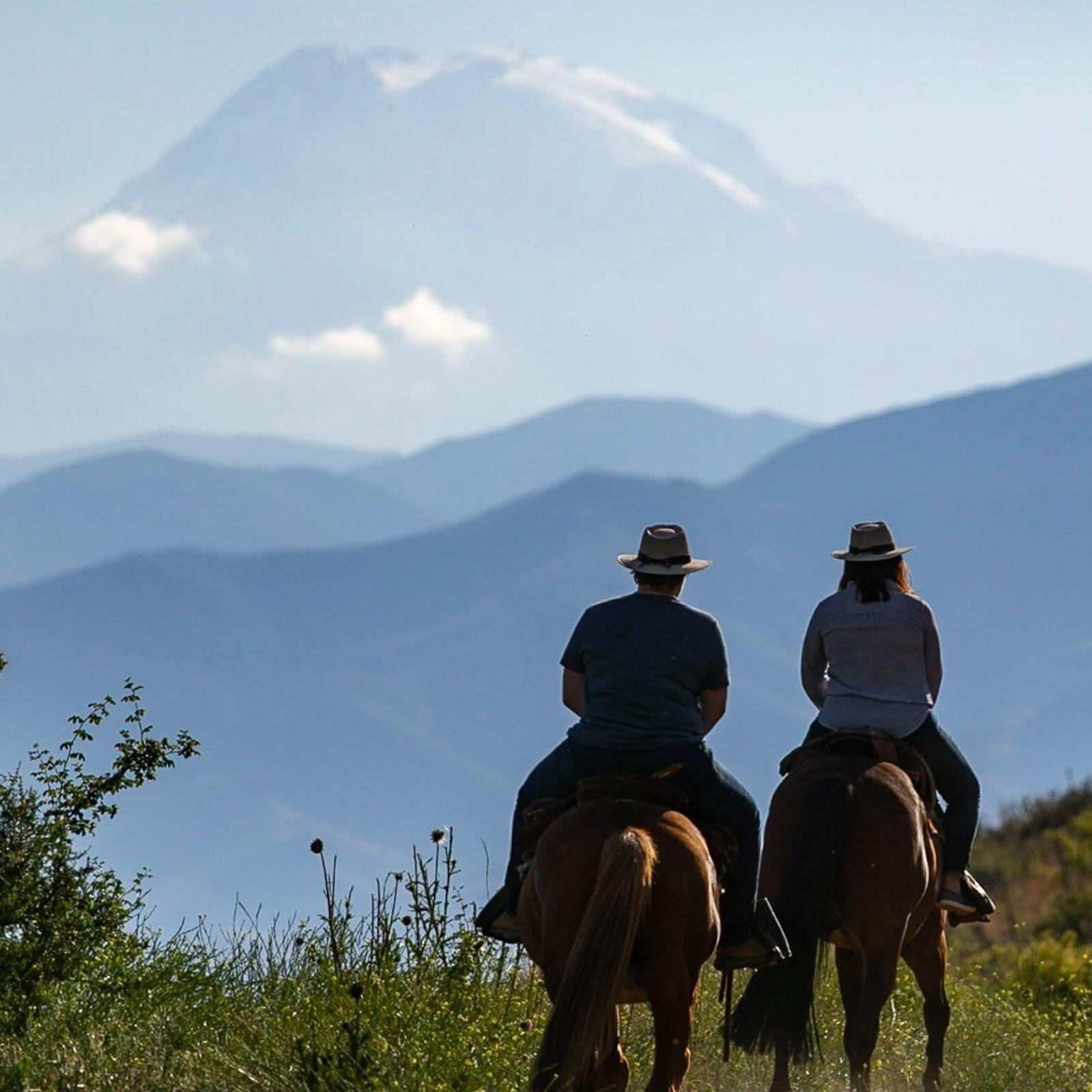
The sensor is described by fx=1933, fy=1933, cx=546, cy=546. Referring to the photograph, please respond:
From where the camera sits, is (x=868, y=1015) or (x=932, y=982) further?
(x=932, y=982)

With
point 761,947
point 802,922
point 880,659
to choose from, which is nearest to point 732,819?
point 761,947

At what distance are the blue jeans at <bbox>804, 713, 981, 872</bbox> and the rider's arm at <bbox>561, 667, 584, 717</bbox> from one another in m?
1.50

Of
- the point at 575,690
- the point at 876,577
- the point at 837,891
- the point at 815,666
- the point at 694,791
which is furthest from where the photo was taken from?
the point at 815,666

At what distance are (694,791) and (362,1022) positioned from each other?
5.99 ft

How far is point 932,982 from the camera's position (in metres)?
9.73

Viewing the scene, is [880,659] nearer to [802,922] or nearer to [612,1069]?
[802,922]

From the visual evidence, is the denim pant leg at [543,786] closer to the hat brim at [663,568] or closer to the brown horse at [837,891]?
the hat brim at [663,568]

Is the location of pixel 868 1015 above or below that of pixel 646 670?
below

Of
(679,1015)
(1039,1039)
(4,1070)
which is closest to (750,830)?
(679,1015)

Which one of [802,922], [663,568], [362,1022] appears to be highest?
[663,568]

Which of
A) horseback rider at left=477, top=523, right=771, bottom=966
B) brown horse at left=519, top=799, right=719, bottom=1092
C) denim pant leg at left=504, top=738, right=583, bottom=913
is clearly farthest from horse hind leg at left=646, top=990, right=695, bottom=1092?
denim pant leg at left=504, top=738, right=583, bottom=913

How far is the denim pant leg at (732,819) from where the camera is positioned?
7.91m

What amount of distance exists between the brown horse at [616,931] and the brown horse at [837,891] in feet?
4.02

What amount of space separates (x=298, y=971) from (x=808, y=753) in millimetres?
2947
